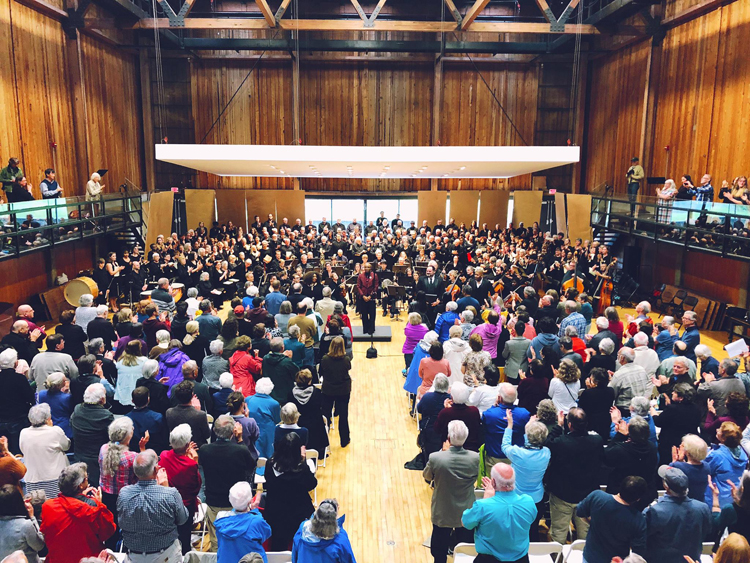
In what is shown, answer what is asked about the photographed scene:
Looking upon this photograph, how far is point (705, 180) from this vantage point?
1169cm

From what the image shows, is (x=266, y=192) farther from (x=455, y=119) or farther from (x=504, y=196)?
(x=504, y=196)

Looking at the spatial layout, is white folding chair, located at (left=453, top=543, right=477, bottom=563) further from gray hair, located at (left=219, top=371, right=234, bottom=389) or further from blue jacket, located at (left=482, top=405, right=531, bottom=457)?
gray hair, located at (left=219, top=371, right=234, bottom=389)

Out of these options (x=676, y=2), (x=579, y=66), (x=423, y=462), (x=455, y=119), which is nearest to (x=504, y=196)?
(x=455, y=119)

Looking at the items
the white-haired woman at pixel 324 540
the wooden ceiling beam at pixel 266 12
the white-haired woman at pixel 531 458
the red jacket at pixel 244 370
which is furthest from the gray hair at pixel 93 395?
the wooden ceiling beam at pixel 266 12

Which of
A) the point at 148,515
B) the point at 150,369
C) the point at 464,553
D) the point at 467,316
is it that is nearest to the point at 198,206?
the point at 467,316

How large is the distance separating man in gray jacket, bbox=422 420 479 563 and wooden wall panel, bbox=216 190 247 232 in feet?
59.7

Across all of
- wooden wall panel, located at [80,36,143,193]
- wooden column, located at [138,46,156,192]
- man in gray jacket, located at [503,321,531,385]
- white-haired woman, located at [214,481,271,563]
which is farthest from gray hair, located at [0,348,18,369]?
wooden column, located at [138,46,156,192]

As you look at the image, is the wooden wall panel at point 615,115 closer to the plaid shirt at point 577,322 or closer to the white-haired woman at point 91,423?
the plaid shirt at point 577,322

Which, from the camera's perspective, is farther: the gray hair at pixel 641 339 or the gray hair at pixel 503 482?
the gray hair at pixel 641 339

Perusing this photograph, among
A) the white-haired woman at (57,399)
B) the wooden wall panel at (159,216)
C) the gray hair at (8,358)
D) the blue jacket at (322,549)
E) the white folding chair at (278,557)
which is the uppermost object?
the wooden wall panel at (159,216)

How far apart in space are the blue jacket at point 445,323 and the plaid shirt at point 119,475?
4.74 m

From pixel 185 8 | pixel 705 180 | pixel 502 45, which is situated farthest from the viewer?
pixel 502 45

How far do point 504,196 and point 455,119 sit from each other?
358 cm

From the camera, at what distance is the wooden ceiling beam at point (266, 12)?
1500 cm
